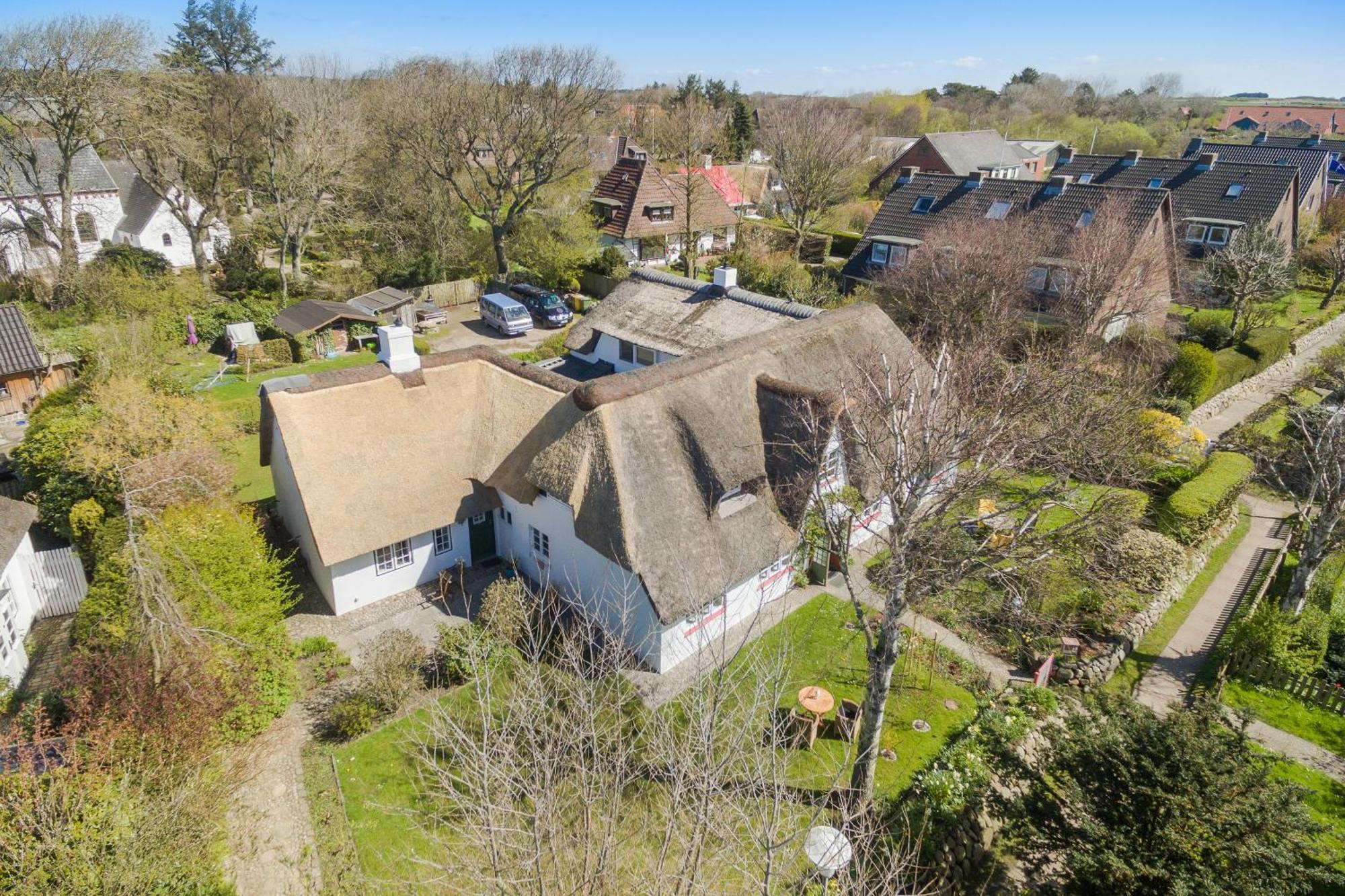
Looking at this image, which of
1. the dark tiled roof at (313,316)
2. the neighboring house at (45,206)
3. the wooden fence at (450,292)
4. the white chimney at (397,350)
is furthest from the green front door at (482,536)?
the neighboring house at (45,206)

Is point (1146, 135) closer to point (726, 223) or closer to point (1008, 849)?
point (726, 223)

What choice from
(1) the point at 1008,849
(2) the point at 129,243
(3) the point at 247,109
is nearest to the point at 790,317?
(1) the point at 1008,849

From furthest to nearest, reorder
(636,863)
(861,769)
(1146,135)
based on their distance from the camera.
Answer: (1146,135) < (861,769) < (636,863)

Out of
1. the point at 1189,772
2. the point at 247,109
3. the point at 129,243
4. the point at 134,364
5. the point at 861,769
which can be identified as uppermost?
the point at 247,109

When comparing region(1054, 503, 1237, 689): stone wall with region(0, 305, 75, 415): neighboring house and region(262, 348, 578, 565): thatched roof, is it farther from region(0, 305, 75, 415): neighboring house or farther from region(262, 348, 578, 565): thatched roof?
region(0, 305, 75, 415): neighboring house

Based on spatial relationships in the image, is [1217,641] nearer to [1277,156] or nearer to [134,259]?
[134,259]

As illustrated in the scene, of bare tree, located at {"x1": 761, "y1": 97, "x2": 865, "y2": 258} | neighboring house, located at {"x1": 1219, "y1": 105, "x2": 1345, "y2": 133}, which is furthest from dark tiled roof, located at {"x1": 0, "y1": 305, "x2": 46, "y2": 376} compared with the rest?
neighboring house, located at {"x1": 1219, "y1": 105, "x2": 1345, "y2": 133}

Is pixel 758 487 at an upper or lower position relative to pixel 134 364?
lower
